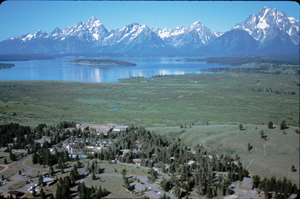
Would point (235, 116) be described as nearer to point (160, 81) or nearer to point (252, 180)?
point (252, 180)

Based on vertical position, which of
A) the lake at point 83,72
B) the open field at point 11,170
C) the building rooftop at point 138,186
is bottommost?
the building rooftop at point 138,186

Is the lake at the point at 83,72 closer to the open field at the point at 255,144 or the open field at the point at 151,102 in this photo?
the open field at the point at 151,102

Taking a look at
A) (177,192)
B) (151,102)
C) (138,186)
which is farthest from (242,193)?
(151,102)

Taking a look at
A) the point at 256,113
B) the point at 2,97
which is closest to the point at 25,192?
the point at 256,113

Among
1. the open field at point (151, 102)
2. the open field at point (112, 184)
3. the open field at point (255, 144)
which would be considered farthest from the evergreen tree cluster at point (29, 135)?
the open field at point (255, 144)

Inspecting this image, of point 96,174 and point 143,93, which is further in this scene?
point 143,93
